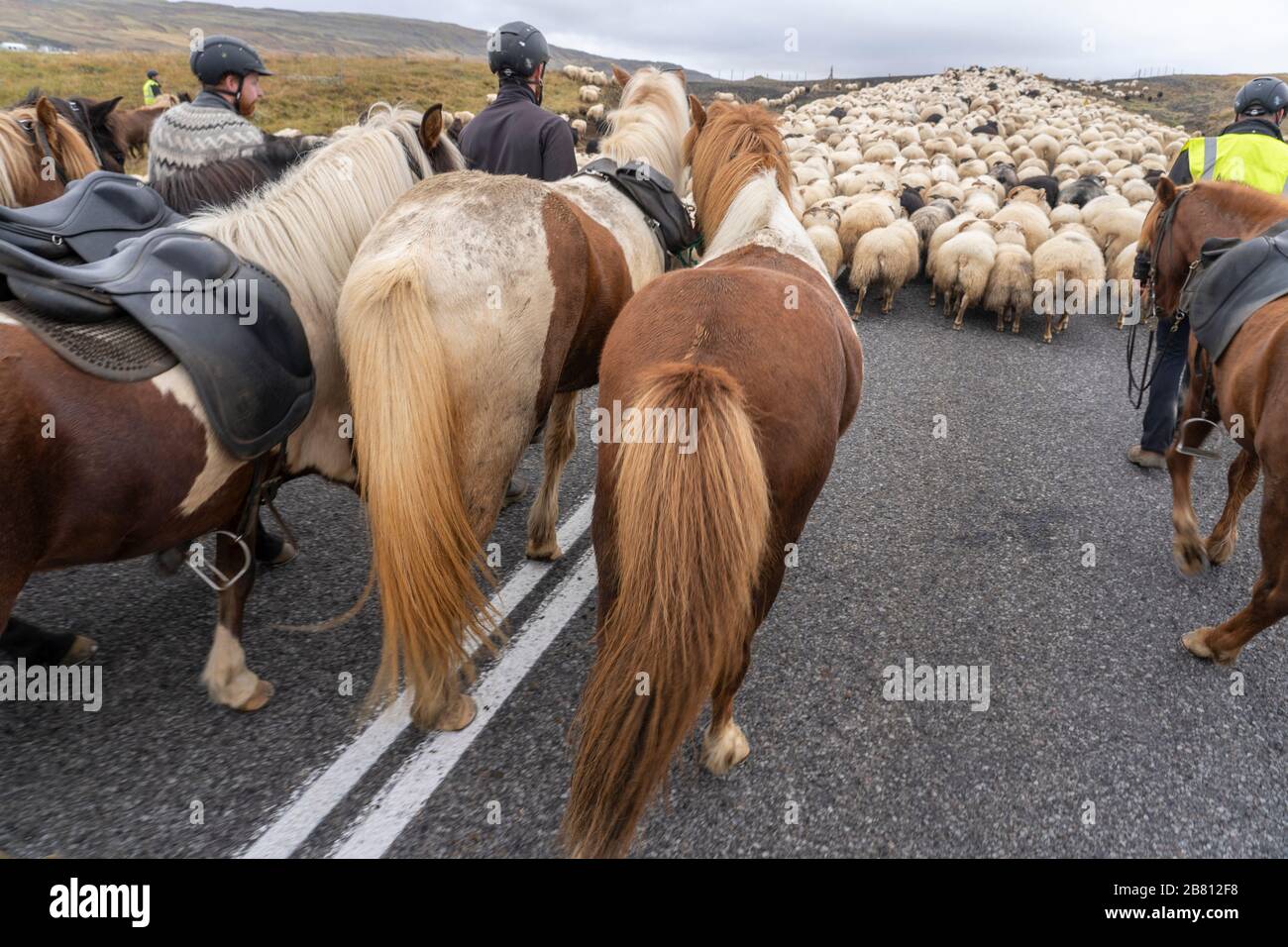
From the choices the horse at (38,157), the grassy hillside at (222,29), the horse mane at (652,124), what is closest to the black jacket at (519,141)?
the horse mane at (652,124)

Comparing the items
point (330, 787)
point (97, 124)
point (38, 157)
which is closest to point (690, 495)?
point (330, 787)

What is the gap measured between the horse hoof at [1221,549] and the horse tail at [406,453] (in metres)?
4.39

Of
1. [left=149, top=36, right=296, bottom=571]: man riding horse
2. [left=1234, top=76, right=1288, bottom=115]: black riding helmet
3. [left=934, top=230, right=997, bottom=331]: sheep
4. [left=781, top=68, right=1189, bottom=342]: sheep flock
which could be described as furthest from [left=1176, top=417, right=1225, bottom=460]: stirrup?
[left=149, top=36, right=296, bottom=571]: man riding horse

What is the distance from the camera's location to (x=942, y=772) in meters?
2.69

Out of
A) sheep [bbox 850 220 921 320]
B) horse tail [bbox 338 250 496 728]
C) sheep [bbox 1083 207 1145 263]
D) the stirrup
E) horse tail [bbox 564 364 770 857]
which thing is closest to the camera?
horse tail [bbox 564 364 770 857]

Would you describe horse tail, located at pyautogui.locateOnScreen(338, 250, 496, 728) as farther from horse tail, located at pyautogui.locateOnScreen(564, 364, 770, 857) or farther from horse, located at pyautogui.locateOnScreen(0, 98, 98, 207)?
horse, located at pyautogui.locateOnScreen(0, 98, 98, 207)

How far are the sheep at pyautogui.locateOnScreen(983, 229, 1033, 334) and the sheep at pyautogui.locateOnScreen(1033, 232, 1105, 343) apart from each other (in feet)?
0.49

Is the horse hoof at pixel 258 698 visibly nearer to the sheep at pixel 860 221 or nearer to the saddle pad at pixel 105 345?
the saddle pad at pixel 105 345

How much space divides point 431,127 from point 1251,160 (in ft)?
17.0

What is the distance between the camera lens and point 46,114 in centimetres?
388

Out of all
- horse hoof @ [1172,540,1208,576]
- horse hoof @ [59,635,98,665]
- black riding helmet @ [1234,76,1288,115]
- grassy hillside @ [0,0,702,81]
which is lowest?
horse hoof @ [59,635,98,665]

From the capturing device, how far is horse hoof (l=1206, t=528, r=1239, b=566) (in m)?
4.06

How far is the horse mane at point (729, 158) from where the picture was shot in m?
3.18

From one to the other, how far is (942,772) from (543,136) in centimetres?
378
